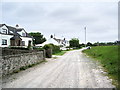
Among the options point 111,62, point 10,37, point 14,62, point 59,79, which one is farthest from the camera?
point 10,37

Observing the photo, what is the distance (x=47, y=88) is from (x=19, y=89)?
1.29 m

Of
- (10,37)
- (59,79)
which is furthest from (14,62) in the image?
(10,37)

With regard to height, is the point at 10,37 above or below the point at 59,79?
above

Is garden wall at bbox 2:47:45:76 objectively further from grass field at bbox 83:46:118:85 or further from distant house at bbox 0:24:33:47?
distant house at bbox 0:24:33:47

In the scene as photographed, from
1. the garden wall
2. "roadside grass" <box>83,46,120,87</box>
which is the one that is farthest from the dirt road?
the garden wall

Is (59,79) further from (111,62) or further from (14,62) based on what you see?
(111,62)

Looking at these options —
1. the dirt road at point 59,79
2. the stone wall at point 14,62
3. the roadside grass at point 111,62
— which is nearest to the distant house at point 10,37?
the stone wall at point 14,62

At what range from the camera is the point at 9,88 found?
6.34m

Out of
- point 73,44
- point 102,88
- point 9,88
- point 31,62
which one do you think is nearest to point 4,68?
point 9,88

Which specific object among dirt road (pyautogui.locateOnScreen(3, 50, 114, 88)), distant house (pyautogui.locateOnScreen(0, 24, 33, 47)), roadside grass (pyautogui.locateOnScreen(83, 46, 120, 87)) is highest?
distant house (pyautogui.locateOnScreen(0, 24, 33, 47))

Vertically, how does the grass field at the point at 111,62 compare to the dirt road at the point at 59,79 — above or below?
above

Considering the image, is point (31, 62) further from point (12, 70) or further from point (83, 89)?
point (83, 89)

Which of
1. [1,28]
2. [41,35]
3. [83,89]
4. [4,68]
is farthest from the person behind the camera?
[41,35]

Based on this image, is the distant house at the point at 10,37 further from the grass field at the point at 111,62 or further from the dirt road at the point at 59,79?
the dirt road at the point at 59,79
